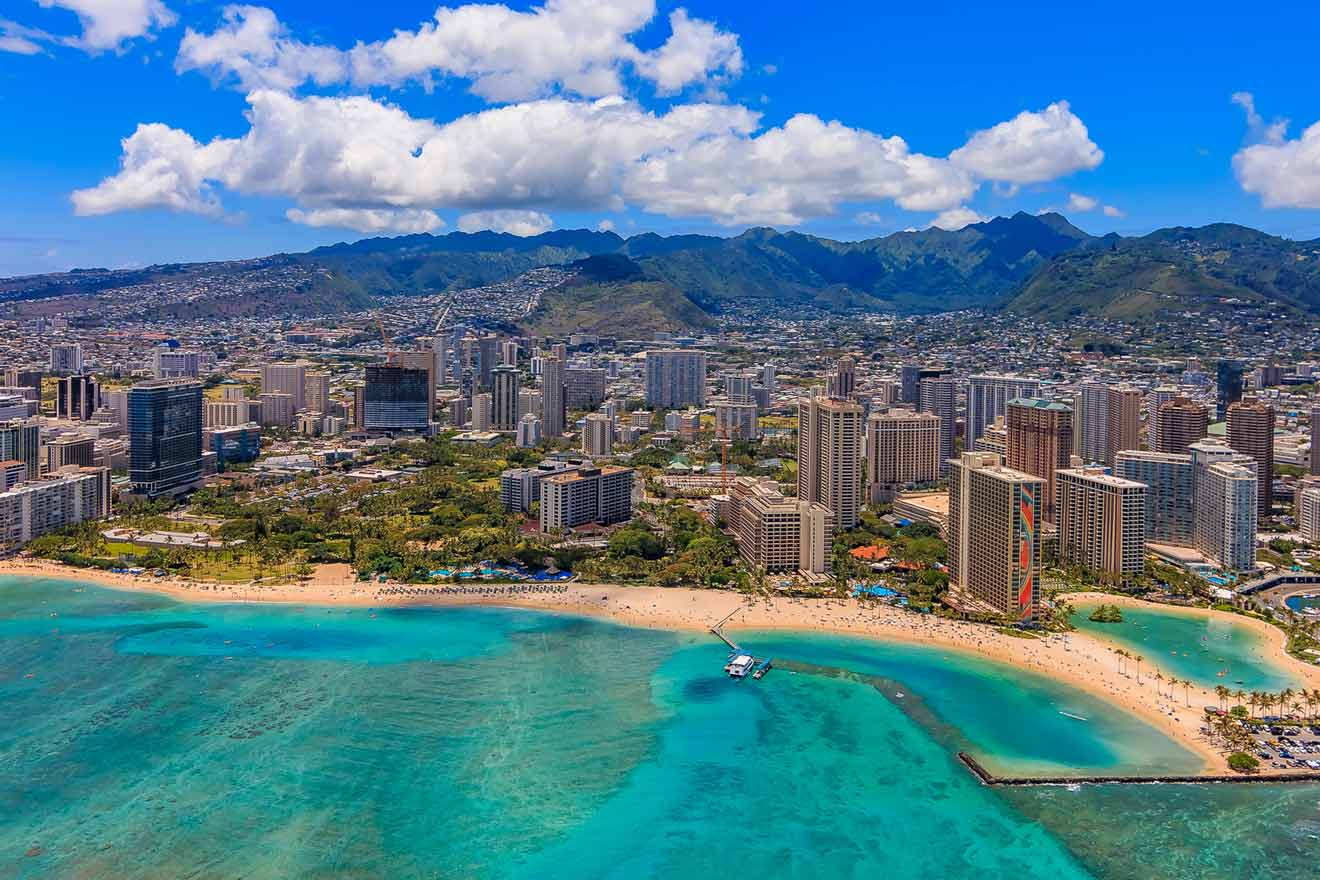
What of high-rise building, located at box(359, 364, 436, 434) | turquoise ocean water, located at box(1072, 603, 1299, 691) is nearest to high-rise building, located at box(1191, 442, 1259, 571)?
turquoise ocean water, located at box(1072, 603, 1299, 691)

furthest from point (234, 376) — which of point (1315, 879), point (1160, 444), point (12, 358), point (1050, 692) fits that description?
point (1315, 879)

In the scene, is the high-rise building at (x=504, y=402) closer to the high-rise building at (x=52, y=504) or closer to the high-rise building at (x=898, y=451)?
the high-rise building at (x=898, y=451)

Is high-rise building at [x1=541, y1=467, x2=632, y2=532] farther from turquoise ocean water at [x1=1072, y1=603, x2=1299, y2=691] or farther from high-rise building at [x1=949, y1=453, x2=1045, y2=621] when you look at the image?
turquoise ocean water at [x1=1072, y1=603, x2=1299, y2=691]

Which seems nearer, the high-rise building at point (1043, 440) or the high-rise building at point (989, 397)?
the high-rise building at point (1043, 440)

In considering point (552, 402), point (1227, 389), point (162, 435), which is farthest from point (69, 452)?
point (1227, 389)

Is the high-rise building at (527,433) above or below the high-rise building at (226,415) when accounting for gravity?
below

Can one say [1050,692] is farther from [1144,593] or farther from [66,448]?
[66,448]

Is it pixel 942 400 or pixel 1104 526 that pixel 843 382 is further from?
pixel 1104 526

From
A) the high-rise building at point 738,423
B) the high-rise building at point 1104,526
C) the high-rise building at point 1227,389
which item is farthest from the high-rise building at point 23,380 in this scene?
the high-rise building at point 1227,389
